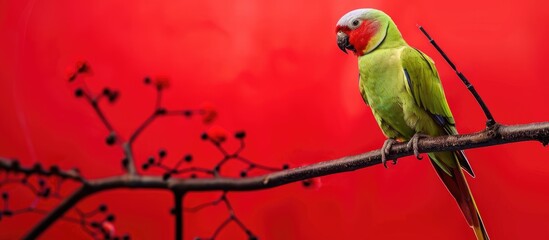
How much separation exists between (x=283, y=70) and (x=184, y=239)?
0.50 metres

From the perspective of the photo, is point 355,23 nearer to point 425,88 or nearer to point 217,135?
point 425,88

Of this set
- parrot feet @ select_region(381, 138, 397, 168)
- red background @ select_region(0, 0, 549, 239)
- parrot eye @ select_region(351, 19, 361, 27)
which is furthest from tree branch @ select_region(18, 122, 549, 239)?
parrot eye @ select_region(351, 19, 361, 27)

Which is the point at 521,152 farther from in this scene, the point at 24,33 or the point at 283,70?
the point at 24,33

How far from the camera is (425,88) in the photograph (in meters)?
1.21

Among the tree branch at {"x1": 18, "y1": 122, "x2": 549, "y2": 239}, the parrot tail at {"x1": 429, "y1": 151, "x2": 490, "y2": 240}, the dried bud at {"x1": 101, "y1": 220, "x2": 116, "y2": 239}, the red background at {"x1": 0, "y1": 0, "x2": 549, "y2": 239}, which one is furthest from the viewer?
the dried bud at {"x1": 101, "y1": 220, "x2": 116, "y2": 239}

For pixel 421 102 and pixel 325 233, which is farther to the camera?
pixel 325 233

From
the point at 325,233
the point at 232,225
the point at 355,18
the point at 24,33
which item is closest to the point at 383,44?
the point at 355,18

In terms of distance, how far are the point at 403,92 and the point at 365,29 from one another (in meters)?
0.16

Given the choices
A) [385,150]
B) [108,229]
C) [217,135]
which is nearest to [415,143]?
[385,150]

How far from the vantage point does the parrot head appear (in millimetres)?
1271

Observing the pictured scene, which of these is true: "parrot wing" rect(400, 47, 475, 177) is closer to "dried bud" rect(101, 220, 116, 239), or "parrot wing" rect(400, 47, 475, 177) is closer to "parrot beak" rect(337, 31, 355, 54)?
"parrot beak" rect(337, 31, 355, 54)

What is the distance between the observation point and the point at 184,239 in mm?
1600

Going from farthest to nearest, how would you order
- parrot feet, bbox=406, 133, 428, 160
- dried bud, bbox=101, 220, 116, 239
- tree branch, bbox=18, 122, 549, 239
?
dried bud, bbox=101, 220, 116, 239
parrot feet, bbox=406, 133, 428, 160
tree branch, bbox=18, 122, 549, 239

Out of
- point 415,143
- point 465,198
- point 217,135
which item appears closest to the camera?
point 415,143
